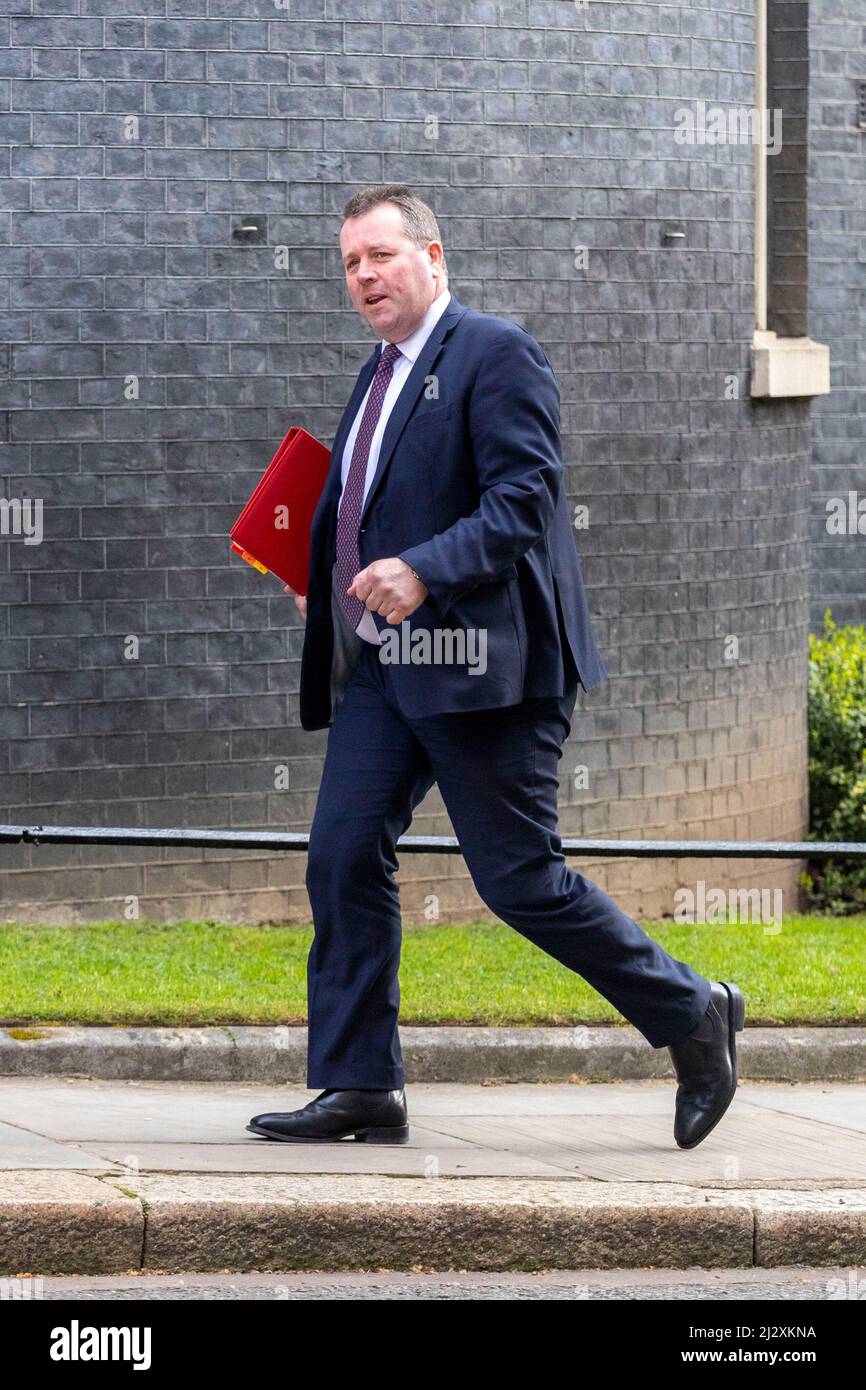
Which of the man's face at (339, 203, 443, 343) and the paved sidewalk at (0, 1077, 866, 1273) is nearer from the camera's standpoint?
the paved sidewalk at (0, 1077, 866, 1273)

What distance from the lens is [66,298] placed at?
861 centimetres

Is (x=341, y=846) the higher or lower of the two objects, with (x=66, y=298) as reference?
lower

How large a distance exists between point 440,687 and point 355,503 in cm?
55

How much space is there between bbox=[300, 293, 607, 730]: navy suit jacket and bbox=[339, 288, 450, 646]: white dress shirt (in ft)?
0.10

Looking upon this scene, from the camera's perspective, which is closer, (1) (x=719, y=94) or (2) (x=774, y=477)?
(1) (x=719, y=94)

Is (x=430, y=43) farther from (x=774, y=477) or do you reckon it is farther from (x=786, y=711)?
(x=786, y=711)

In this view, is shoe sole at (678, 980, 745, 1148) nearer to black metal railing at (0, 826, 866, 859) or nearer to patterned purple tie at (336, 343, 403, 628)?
black metal railing at (0, 826, 866, 859)

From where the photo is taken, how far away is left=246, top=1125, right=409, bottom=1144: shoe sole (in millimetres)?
5211

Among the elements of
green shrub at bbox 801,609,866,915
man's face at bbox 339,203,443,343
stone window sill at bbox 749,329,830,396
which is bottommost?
green shrub at bbox 801,609,866,915

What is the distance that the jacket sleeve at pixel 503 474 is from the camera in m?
4.74

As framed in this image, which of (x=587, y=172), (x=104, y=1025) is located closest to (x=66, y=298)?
(x=587, y=172)

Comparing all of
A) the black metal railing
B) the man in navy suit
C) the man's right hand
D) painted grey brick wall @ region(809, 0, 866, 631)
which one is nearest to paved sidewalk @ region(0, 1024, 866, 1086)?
the black metal railing

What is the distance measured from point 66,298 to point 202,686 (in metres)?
1.69

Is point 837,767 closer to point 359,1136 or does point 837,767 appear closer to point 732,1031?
point 732,1031
